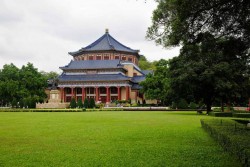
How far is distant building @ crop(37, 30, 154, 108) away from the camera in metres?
68.6

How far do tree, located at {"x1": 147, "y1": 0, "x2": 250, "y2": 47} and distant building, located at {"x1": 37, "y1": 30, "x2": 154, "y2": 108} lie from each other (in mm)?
55296

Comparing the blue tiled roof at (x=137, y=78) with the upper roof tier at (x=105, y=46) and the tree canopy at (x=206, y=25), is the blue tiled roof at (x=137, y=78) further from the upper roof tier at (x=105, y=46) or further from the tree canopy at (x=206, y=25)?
the tree canopy at (x=206, y=25)

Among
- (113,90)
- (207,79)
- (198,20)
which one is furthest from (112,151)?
(113,90)

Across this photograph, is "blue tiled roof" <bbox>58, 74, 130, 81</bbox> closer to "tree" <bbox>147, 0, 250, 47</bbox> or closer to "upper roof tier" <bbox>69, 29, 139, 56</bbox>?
"upper roof tier" <bbox>69, 29, 139, 56</bbox>

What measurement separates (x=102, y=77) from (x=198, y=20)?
58909mm

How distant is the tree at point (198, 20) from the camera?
31.8 ft

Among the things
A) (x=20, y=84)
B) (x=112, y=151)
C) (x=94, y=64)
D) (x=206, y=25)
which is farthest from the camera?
(x=94, y=64)

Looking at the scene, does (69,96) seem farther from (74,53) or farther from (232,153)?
(232,153)

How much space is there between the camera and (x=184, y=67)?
34562 mm

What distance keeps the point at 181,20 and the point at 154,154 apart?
415 cm

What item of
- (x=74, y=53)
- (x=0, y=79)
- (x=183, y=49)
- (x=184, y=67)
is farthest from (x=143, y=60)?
(x=183, y=49)

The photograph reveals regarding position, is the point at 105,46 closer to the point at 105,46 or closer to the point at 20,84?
the point at 105,46

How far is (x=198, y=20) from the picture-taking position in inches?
415

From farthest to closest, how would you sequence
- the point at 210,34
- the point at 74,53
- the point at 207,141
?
the point at 74,53 < the point at 207,141 < the point at 210,34
